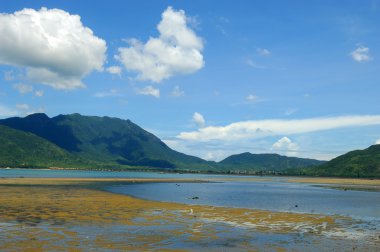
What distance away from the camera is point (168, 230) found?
41719mm

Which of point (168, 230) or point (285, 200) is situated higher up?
point (285, 200)

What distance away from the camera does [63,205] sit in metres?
62.5

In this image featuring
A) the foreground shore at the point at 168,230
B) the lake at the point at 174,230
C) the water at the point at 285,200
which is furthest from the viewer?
the water at the point at 285,200

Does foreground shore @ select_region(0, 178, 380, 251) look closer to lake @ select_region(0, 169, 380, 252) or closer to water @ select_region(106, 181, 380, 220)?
lake @ select_region(0, 169, 380, 252)

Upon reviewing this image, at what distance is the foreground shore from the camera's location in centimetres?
3350

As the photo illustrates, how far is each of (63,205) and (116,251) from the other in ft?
116

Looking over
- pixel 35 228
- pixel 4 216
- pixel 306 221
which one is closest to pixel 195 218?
pixel 306 221

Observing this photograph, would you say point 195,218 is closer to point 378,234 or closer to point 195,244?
point 195,244

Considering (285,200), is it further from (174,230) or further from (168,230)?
(168,230)

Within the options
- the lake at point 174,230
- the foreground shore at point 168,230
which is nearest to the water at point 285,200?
the lake at point 174,230

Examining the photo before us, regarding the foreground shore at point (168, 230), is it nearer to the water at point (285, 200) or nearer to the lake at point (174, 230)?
the lake at point (174, 230)

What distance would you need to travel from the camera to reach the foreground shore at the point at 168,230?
3350cm

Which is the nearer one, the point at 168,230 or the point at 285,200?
the point at 168,230

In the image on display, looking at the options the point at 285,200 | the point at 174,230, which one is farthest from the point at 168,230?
the point at 285,200
